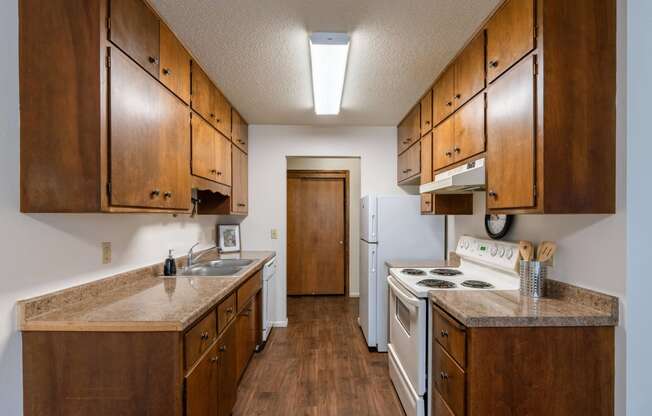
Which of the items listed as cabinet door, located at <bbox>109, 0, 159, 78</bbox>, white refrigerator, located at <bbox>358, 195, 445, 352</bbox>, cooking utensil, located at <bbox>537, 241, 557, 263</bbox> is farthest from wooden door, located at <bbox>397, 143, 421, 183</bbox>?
cabinet door, located at <bbox>109, 0, 159, 78</bbox>

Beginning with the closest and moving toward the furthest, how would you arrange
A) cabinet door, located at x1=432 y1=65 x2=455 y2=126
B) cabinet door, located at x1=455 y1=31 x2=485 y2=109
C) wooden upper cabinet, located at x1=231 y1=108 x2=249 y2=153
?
cabinet door, located at x1=455 y1=31 x2=485 y2=109 → cabinet door, located at x1=432 y1=65 x2=455 y2=126 → wooden upper cabinet, located at x1=231 y1=108 x2=249 y2=153

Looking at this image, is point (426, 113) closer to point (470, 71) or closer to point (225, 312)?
point (470, 71)

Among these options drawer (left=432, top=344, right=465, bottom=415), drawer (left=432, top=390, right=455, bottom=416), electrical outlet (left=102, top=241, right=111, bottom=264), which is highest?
electrical outlet (left=102, top=241, right=111, bottom=264)

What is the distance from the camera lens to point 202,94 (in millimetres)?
2279

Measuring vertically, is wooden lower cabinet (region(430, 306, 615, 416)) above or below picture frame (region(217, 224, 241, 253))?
below

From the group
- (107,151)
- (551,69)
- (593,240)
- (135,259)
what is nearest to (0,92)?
(107,151)

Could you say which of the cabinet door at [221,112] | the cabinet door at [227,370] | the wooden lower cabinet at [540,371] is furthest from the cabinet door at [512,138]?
Result: the cabinet door at [221,112]

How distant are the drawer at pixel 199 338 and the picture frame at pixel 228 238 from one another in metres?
1.84

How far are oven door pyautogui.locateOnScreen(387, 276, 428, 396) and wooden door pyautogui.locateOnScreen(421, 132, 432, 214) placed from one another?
2.52 feet

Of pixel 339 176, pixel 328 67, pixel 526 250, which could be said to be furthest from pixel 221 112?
pixel 339 176

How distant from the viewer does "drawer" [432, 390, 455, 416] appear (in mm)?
1562

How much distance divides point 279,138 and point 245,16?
6.70 feet

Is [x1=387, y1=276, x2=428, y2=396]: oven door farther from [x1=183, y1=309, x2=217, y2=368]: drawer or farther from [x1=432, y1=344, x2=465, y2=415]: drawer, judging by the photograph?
[x1=183, y1=309, x2=217, y2=368]: drawer

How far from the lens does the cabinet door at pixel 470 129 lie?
1803 mm
